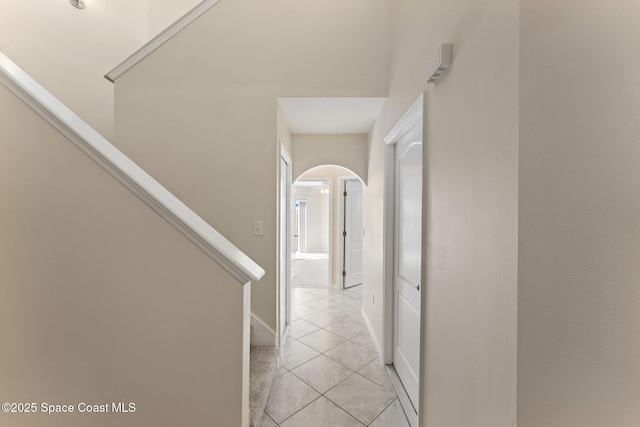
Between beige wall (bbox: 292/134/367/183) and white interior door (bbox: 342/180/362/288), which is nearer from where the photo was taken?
beige wall (bbox: 292/134/367/183)

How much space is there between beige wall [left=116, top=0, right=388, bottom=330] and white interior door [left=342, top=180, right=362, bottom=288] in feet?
8.76

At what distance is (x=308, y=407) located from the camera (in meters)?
2.02

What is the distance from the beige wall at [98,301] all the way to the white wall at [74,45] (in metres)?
1.68

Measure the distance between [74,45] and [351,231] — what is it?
13.9 feet

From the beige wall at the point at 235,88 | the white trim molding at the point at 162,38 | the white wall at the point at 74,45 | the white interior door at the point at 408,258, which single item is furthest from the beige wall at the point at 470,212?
the white wall at the point at 74,45

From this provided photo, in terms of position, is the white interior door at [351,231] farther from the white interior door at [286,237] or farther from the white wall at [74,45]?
the white wall at [74,45]

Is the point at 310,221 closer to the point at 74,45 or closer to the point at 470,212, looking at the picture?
the point at 74,45

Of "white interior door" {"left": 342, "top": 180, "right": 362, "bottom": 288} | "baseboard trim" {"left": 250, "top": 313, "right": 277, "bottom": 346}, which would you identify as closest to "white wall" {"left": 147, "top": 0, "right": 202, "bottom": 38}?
"white interior door" {"left": 342, "top": 180, "right": 362, "bottom": 288}

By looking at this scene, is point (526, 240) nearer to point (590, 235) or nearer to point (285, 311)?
point (590, 235)

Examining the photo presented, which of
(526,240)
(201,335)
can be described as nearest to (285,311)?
(201,335)

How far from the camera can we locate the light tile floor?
193cm

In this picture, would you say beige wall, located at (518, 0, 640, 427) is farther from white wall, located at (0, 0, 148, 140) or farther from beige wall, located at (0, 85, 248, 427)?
white wall, located at (0, 0, 148, 140)

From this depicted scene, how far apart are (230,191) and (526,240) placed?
218cm

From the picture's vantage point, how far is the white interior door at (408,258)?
6.22 feet
